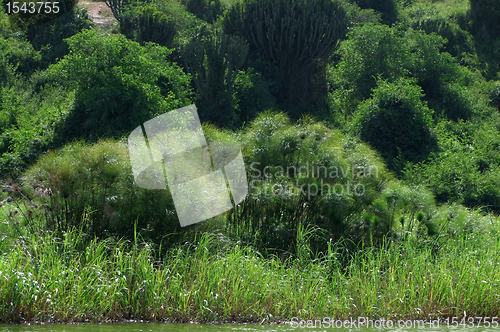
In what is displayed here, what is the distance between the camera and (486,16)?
1128 inches

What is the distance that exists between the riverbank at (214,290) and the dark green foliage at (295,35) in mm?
16008

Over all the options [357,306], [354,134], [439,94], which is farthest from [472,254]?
[439,94]

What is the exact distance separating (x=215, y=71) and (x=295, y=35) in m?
3.81

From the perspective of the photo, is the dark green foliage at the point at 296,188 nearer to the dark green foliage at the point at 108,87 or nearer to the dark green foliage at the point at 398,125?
the dark green foliage at the point at 108,87

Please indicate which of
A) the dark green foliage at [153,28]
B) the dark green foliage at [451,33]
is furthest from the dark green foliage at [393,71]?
the dark green foliage at [153,28]

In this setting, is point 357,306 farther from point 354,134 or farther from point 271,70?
point 271,70

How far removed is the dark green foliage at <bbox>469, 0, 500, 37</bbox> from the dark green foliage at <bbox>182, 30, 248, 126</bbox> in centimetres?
1530

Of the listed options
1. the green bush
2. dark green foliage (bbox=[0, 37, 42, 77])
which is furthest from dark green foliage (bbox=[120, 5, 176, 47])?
the green bush

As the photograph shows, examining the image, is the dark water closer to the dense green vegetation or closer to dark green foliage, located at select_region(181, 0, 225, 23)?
the dense green vegetation

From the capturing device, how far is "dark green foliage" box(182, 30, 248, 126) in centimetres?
1955

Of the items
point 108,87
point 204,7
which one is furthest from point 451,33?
point 108,87

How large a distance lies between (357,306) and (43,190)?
4.21m

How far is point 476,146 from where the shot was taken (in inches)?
686

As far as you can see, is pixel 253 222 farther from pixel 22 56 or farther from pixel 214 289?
pixel 22 56
